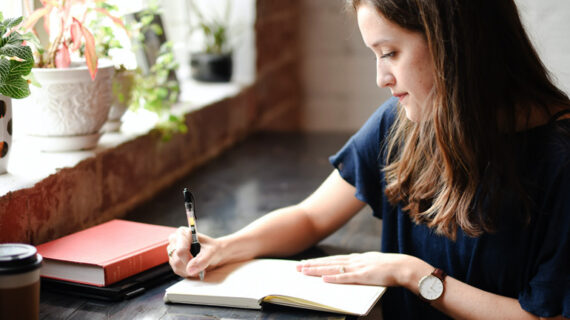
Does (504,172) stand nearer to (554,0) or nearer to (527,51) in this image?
(527,51)

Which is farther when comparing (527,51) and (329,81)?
(329,81)

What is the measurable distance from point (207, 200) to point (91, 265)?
65 cm

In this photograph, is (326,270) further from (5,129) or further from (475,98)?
(5,129)

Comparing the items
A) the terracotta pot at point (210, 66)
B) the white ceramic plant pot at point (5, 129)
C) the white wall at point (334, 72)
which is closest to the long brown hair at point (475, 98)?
the white ceramic plant pot at point (5, 129)

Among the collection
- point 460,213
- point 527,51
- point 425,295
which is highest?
point 527,51

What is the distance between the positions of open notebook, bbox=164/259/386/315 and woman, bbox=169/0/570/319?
0.10 feet

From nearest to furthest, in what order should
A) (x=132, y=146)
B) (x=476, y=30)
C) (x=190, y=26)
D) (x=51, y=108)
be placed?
(x=476, y=30), (x=51, y=108), (x=132, y=146), (x=190, y=26)

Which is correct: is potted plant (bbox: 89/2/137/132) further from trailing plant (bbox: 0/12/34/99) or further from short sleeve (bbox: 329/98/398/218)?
short sleeve (bbox: 329/98/398/218)

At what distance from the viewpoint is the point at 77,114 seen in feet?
4.68

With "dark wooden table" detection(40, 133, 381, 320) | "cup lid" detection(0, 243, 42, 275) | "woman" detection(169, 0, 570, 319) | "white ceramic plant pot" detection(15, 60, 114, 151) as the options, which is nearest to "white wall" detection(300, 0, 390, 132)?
"dark wooden table" detection(40, 133, 381, 320)

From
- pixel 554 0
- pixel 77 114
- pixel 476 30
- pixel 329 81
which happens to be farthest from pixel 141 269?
pixel 329 81

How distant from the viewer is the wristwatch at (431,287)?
115 cm

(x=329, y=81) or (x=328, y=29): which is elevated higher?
(x=328, y=29)

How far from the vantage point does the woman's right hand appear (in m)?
1.15
